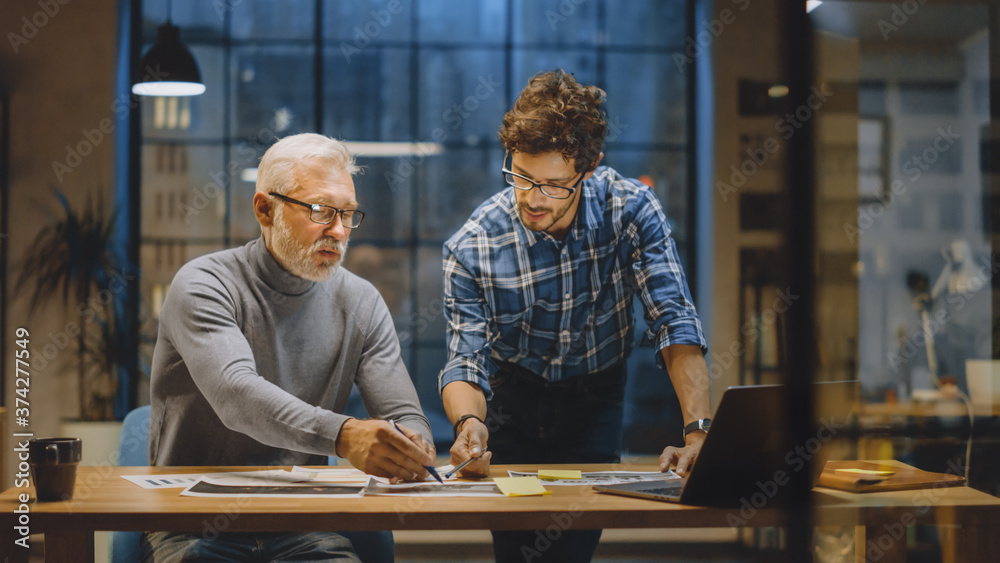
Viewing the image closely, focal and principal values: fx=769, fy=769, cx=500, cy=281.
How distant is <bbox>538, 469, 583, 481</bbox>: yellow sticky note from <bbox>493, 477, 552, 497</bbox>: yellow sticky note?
0.10 metres

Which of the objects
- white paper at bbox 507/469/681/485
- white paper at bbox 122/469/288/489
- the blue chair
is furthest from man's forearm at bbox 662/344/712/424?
white paper at bbox 122/469/288/489

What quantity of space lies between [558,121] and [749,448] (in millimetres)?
925

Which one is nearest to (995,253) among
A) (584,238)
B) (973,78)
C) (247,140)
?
(584,238)

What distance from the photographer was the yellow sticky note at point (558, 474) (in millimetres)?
1498

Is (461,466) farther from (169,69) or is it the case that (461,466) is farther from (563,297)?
(169,69)

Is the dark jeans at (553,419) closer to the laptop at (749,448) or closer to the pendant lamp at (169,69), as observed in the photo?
the laptop at (749,448)

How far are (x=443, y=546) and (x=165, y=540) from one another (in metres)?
2.49

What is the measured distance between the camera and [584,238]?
2055 millimetres

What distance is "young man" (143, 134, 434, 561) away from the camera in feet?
4.96

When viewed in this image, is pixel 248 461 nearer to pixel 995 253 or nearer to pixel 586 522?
pixel 586 522

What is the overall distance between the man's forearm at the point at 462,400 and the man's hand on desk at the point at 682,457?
0.44 metres

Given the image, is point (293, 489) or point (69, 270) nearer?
point (293, 489)

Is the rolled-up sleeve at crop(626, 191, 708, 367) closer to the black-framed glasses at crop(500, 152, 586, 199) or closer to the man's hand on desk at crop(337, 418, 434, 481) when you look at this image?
the black-framed glasses at crop(500, 152, 586, 199)

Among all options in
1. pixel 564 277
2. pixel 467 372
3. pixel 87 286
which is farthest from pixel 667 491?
pixel 87 286
